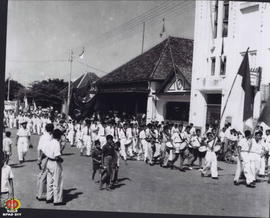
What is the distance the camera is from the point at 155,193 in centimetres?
891

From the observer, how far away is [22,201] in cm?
777

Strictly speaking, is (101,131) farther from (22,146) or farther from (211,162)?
(211,162)

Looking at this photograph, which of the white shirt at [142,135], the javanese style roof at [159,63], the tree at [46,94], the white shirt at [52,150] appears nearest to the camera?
the white shirt at [52,150]

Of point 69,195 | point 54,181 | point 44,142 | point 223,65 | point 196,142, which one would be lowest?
point 69,195

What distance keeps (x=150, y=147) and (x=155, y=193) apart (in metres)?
4.73

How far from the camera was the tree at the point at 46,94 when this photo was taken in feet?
90.6

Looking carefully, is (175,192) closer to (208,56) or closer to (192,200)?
(192,200)

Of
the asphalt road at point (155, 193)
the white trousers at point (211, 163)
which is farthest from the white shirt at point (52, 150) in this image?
the white trousers at point (211, 163)

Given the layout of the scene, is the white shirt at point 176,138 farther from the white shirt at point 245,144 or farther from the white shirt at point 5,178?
the white shirt at point 5,178

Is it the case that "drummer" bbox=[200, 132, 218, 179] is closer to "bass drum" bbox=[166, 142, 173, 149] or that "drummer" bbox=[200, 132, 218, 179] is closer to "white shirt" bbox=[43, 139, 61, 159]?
"bass drum" bbox=[166, 142, 173, 149]

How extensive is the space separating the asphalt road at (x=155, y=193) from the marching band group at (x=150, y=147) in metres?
0.43

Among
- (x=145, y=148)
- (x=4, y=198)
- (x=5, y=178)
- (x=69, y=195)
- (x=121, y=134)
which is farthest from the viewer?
(x=121, y=134)

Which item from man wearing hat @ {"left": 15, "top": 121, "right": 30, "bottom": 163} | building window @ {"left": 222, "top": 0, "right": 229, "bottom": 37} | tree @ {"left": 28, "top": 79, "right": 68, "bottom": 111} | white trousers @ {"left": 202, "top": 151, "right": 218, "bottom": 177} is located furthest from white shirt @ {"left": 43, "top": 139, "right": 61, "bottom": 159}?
tree @ {"left": 28, "top": 79, "right": 68, "bottom": 111}

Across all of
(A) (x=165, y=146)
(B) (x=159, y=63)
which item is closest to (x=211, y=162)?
(A) (x=165, y=146)
